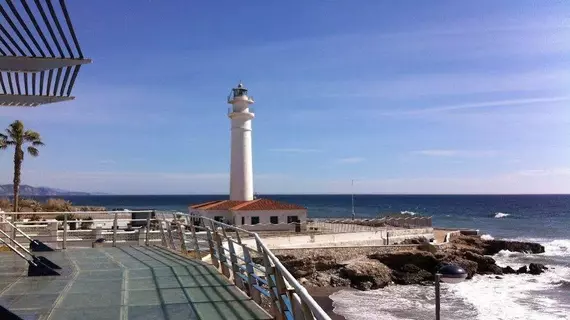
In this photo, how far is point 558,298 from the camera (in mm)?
26781

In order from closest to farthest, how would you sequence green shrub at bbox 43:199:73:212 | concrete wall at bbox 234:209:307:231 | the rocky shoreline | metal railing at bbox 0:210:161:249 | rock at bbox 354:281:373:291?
metal railing at bbox 0:210:161:249, rock at bbox 354:281:373:291, the rocky shoreline, green shrub at bbox 43:199:73:212, concrete wall at bbox 234:209:307:231

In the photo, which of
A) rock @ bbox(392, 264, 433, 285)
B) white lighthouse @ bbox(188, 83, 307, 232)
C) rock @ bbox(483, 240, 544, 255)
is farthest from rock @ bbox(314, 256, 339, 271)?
rock @ bbox(483, 240, 544, 255)

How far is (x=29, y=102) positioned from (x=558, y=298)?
89.8ft

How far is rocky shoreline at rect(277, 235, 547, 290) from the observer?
28.2 meters

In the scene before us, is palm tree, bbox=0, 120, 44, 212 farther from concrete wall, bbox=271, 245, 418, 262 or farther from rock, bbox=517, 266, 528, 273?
rock, bbox=517, 266, 528, 273

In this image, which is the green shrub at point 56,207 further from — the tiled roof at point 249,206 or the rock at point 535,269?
the rock at point 535,269

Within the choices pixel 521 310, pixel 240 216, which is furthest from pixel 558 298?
pixel 240 216

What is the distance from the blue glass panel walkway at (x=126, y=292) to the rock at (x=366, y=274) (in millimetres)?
19873

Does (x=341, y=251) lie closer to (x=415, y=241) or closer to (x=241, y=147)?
(x=415, y=241)

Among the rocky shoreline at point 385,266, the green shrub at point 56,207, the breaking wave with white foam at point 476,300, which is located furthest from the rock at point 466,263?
the green shrub at point 56,207

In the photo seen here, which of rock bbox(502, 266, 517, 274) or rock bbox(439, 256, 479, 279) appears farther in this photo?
rock bbox(502, 266, 517, 274)

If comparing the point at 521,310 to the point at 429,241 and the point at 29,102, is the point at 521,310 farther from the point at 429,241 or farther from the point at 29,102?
the point at 29,102

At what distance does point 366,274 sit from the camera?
2858 centimetres

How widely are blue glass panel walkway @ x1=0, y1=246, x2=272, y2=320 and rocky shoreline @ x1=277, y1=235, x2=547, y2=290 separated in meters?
19.3
